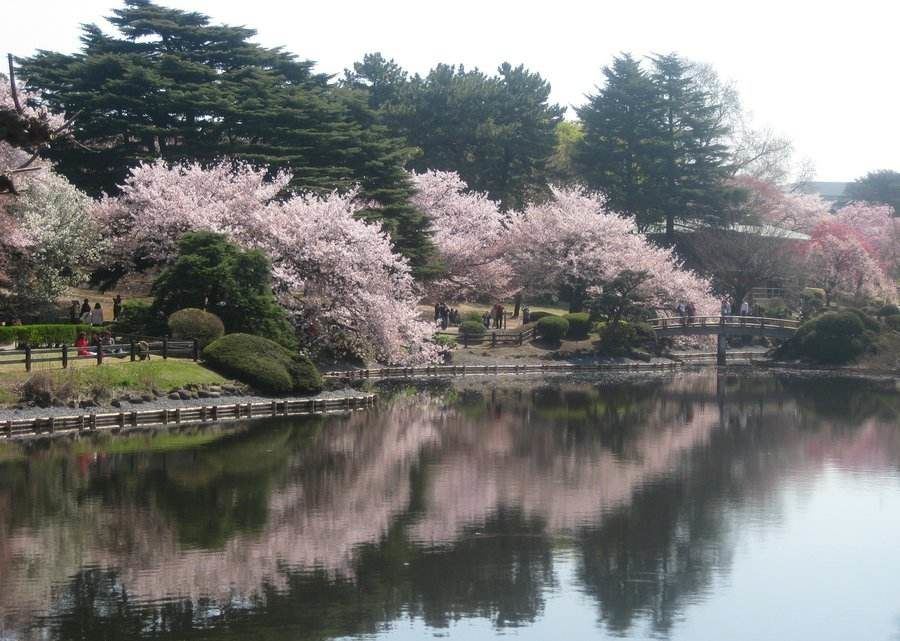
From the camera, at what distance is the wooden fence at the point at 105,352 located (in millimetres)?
45906

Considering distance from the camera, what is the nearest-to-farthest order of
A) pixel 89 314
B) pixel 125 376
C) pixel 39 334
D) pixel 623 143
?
pixel 125 376 → pixel 39 334 → pixel 89 314 → pixel 623 143

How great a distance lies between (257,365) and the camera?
51250 millimetres

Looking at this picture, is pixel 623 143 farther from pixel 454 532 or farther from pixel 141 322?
pixel 454 532

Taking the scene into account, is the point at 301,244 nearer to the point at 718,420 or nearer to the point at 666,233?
the point at 718,420

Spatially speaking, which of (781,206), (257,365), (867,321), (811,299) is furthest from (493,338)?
(781,206)

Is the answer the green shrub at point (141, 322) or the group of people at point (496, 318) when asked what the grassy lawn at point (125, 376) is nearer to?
the green shrub at point (141, 322)

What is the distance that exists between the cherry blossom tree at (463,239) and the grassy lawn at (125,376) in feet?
102

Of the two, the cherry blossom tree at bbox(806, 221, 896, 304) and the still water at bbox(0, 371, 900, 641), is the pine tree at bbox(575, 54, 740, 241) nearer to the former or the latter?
the cherry blossom tree at bbox(806, 221, 896, 304)

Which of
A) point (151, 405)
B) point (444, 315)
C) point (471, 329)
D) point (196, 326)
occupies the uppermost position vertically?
point (444, 315)

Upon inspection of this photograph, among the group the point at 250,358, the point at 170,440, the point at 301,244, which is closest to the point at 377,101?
the point at 301,244

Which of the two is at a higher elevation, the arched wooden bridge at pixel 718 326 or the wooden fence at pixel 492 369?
the arched wooden bridge at pixel 718 326

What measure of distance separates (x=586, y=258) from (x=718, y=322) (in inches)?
363

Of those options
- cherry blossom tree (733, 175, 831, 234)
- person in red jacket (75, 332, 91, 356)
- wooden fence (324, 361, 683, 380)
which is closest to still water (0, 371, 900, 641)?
person in red jacket (75, 332, 91, 356)

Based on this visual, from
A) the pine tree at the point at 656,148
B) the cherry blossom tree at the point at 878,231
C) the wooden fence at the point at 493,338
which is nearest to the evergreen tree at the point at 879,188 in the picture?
the cherry blossom tree at the point at 878,231
